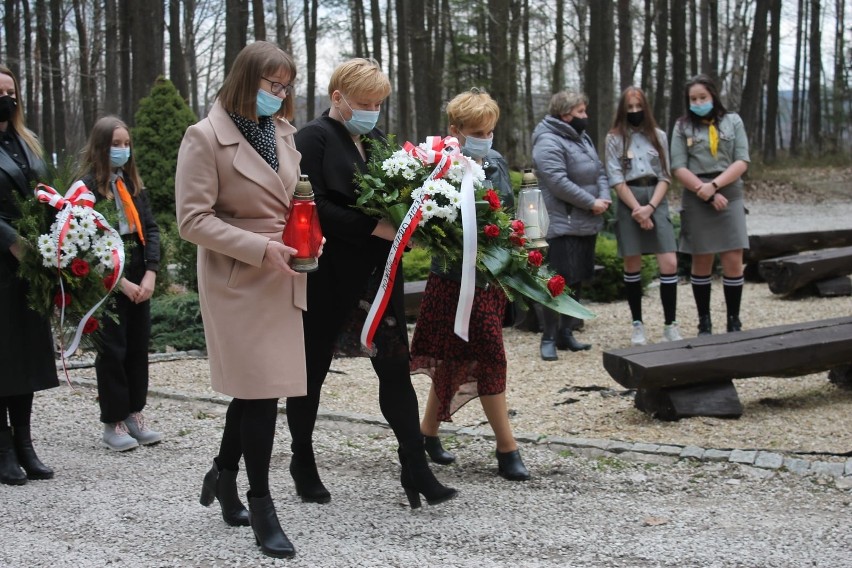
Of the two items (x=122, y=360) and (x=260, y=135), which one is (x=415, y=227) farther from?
(x=122, y=360)

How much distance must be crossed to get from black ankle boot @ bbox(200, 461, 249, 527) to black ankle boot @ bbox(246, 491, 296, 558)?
10.3 inches

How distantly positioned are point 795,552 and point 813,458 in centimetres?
127

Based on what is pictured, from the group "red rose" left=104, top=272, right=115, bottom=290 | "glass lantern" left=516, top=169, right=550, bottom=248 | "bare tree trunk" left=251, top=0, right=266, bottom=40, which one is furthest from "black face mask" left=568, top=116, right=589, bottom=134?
"bare tree trunk" left=251, top=0, right=266, bottom=40

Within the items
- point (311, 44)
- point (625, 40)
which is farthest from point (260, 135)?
point (311, 44)

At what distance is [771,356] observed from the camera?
18.1ft

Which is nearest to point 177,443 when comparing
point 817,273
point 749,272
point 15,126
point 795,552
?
point 15,126

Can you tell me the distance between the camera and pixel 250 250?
133 inches

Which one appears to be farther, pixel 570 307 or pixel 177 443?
pixel 177 443

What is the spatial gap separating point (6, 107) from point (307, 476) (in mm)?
2246

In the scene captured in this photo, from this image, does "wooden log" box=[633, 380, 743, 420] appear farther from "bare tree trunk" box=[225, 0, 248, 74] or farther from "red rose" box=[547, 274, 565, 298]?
"bare tree trunk" box=[225, 0, 248, 74]

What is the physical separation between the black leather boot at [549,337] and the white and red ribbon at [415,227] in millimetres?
3432

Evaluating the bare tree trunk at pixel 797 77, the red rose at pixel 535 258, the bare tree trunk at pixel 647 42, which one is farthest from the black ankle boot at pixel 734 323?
the bare tree trunk at pixel 797 77

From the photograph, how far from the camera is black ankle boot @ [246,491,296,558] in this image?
3539 millimetres

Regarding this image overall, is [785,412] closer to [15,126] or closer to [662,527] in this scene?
[662,527]
